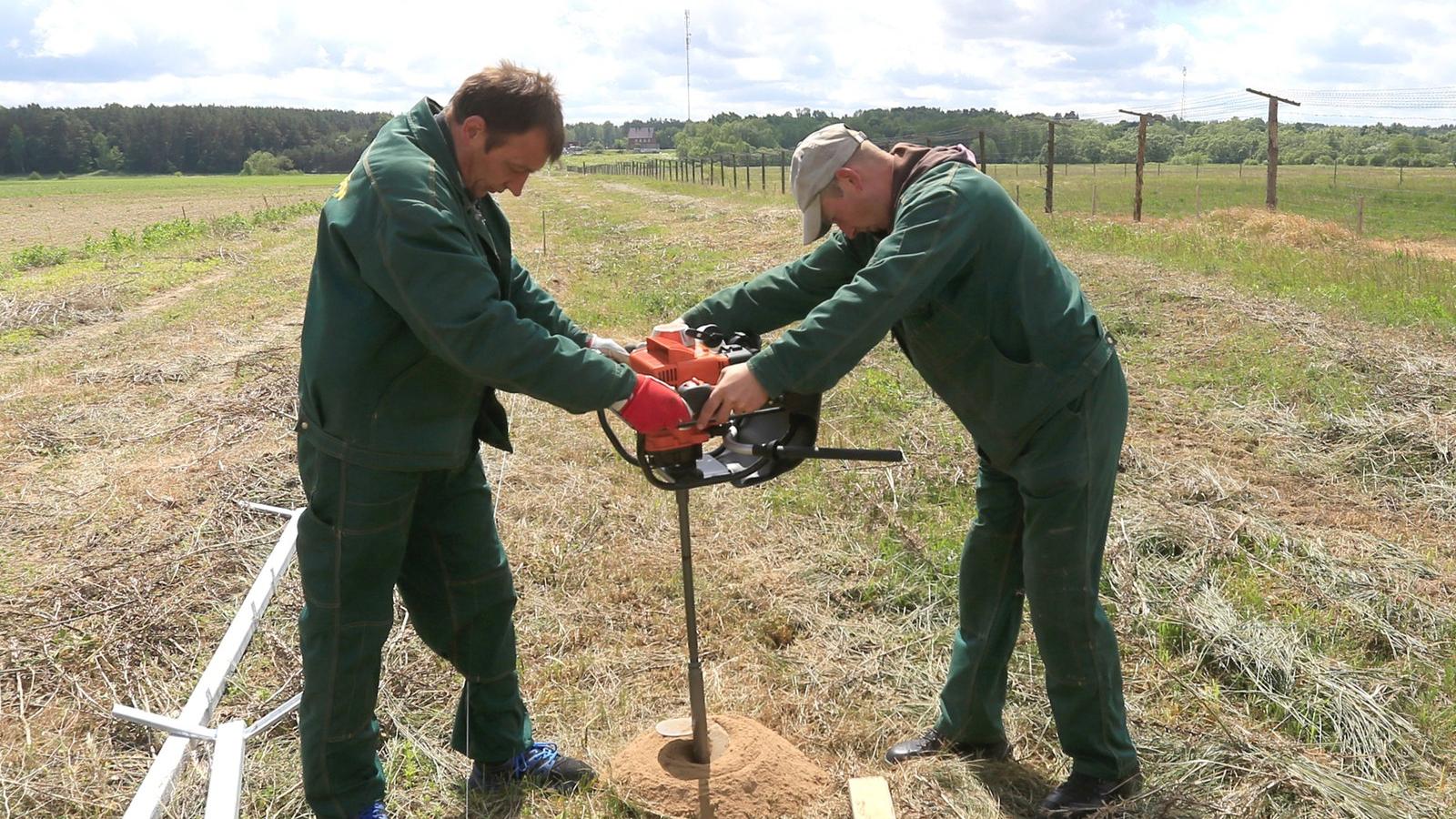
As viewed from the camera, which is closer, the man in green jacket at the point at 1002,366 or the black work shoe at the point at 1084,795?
the man in green jacket at the point at 1002,366

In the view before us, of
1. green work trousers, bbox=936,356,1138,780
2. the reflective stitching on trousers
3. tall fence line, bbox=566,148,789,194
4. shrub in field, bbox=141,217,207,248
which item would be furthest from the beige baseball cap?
tall fence line, bbox=566,148,789,194

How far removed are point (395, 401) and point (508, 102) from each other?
2.78ft

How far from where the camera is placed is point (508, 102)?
2.74 m

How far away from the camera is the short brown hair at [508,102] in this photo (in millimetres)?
2736

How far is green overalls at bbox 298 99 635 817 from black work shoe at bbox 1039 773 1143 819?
1789 millimetres

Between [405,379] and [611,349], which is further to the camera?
[611,349]

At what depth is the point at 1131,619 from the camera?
14.2 ft

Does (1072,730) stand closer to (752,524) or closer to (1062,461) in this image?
(1062,461)

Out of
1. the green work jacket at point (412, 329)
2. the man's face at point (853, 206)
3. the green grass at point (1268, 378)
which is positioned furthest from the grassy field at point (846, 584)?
the man's face at point (853, 206)

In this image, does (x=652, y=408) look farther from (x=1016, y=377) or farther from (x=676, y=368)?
(x=1016, y=377)

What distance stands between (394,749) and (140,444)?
456 centimetres

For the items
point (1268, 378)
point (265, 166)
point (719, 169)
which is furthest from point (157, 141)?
point (1268, 378)

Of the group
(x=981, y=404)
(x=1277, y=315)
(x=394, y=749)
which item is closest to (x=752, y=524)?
(x=394, y=749)

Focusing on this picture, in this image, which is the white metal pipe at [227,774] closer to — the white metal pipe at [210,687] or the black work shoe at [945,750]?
the white metal pipe at [210,687]
